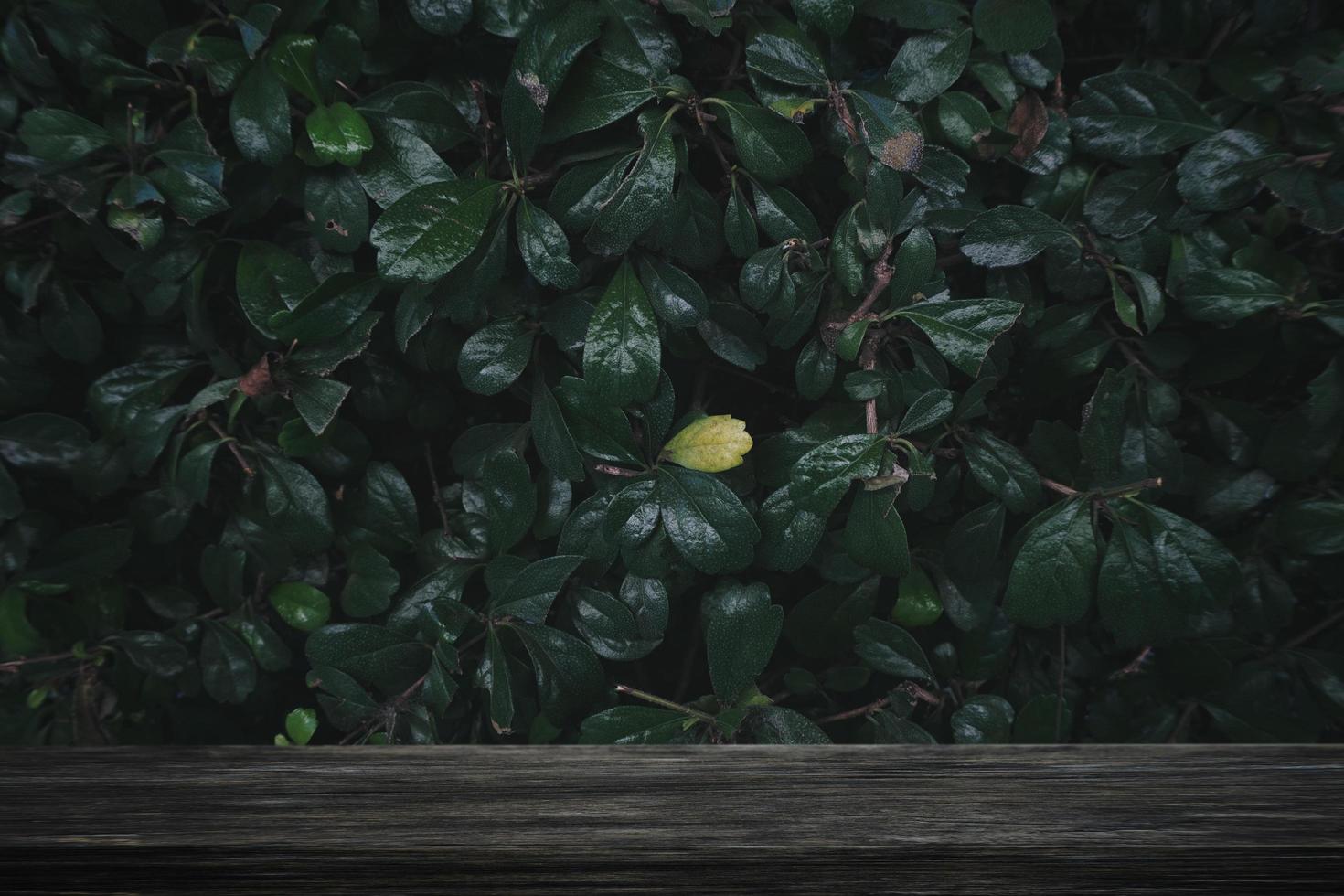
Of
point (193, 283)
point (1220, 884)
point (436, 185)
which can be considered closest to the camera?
point (1220, 884)

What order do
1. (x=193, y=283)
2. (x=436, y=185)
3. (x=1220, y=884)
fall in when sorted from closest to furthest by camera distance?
(x=1220, y=884)
(x=436, y=185)
(x=193, y=283)

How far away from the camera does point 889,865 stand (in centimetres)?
51

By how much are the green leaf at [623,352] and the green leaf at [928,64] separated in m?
0.30

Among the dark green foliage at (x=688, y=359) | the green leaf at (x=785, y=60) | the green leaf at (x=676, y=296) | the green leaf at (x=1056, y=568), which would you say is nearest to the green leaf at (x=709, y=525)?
the dark green foliage at (x=688, y=359)

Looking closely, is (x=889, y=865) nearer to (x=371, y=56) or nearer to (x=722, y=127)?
(x=722, y=127)

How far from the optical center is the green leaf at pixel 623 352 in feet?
2.61

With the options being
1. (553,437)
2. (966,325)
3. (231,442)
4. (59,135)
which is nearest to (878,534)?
(966,325)

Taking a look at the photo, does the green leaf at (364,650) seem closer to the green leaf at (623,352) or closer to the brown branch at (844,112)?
the green leaf at (623,352)

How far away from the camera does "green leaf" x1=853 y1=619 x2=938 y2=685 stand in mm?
907

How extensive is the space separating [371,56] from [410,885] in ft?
2.32

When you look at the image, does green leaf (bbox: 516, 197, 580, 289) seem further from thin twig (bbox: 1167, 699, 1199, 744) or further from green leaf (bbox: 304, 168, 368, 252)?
thin twig (bbox: 1167, 699, 1199, 744)

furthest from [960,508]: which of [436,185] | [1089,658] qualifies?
[436,185]

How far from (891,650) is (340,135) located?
2.29 ft

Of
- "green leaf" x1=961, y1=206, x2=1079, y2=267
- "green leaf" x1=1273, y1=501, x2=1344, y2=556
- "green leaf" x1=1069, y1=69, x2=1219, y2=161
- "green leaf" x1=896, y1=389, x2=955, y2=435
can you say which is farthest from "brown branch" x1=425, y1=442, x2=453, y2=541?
"green leaf" x1=1273, y1=501, x2=1344, y2=556
